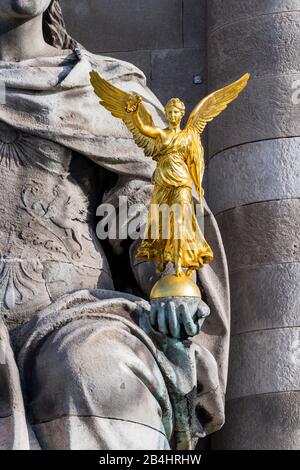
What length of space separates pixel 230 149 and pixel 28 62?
130cm

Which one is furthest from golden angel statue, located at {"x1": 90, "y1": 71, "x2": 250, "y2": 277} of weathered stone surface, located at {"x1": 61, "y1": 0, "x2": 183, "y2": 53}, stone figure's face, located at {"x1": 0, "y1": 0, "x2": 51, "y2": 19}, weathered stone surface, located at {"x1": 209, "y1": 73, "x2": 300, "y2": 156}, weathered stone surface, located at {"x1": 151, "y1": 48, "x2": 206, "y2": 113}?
weathered stone surface, located at {"x1": 61, "y1": 0, "x2": 183, "y2": 53}

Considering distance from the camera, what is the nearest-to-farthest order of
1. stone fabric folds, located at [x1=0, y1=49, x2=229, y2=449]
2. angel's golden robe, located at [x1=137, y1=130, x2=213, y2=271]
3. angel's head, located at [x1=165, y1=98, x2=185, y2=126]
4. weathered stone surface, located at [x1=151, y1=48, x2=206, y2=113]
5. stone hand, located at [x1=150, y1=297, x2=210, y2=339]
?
stone fabric folds, located at [x1=0, y1=49, x2=229, y2=449]
stone hand, located at [x1=150, y1=297, x2=210, y2=339]
angel's golden robe, located at [x1=137, y1=130, x2=213, y2=271]
angel's head, located at [x1=165, y1=98, x2=185, y2=126]
weathered stone surface, located at [x1=151, y1=48, x2=206, y2=113]

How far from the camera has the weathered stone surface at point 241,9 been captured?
12.0m

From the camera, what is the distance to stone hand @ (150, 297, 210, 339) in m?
10.2

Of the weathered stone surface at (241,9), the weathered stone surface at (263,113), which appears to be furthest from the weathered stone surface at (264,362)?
the weathered stone surface at (241,9)

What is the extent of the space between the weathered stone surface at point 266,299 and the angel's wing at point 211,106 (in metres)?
1.23

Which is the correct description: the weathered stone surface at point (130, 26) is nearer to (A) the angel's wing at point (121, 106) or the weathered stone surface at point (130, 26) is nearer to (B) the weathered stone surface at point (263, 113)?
(B) the weathered stone surface at point (263, 113)

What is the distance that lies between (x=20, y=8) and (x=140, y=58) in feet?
4.57

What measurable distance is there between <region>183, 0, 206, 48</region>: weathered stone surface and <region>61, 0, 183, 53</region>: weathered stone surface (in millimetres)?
27

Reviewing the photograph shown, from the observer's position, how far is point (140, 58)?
1232 centimetres

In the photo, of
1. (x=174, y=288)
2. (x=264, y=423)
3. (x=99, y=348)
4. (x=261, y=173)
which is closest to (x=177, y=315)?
(x=174, y=288)

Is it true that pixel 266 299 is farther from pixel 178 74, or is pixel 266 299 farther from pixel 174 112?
pixel 174 112

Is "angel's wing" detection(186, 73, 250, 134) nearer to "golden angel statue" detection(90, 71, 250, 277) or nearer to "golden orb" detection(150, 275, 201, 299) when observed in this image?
"golden angel statue" detection(90, 71, 250, 277)

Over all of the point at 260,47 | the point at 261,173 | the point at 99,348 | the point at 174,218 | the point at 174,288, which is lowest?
the point at 99,348
